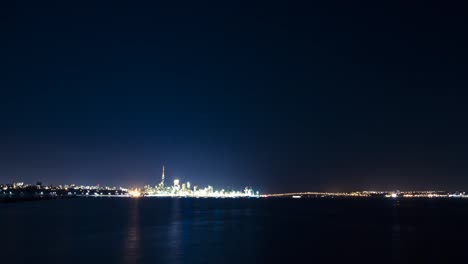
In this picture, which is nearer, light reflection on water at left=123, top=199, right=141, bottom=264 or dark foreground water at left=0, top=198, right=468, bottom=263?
light reflection on water at left=123, top=199, right=141, bottom=264

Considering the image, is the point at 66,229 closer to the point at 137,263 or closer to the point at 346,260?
the point at 137,263

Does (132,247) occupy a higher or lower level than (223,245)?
higher

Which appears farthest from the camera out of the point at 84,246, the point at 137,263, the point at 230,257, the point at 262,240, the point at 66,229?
the point at 66,229

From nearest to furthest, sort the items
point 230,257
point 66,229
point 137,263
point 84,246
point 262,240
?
point 137,263
point 230,257
point 84,246
point 262,240
point 66,229

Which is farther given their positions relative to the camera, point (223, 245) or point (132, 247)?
point (223, 245)

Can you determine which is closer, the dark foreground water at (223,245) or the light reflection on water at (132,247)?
the light reflection on water at (132,247)

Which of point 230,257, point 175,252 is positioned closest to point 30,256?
point 175,252

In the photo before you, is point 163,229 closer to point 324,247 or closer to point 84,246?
point 84,246

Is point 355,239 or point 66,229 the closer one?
point 355,239

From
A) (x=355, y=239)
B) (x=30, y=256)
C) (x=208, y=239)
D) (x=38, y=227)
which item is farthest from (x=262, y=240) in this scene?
(x=38, y=227)
